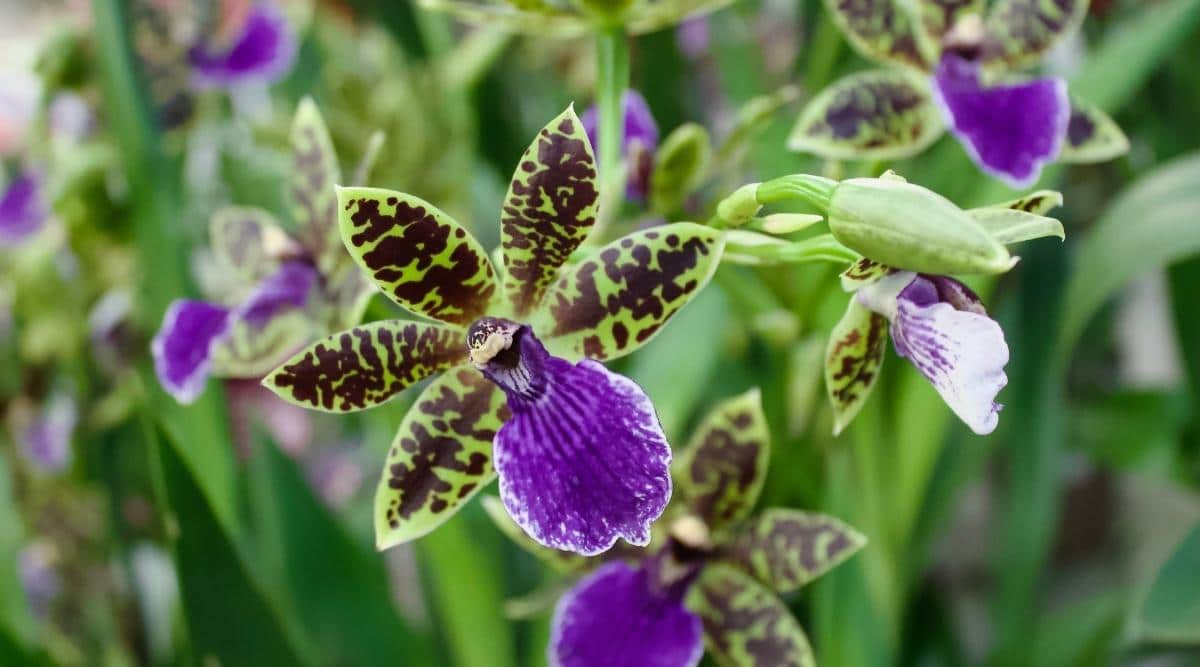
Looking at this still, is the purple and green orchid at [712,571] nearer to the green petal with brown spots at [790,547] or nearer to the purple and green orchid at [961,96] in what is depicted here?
the green petal with brown spots at [790,547]

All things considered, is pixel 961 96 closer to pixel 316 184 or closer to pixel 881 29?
pixel 881 29

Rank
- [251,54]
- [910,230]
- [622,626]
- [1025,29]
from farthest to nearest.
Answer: [251,54] < [1025,29] < [622,626] < [910,230]

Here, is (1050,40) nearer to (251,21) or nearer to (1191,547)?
(1191,547)

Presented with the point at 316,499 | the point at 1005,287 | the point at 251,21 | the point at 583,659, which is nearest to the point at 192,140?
the point at 251,21

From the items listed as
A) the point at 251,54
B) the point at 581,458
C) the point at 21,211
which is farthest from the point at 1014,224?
the point at 21,211

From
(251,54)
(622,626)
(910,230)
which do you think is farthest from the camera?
(251,54)

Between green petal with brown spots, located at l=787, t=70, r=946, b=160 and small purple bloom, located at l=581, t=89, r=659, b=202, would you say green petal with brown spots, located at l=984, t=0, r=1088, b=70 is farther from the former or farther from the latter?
small purple bloom, located at l=581, t=89, r=659, b=202
